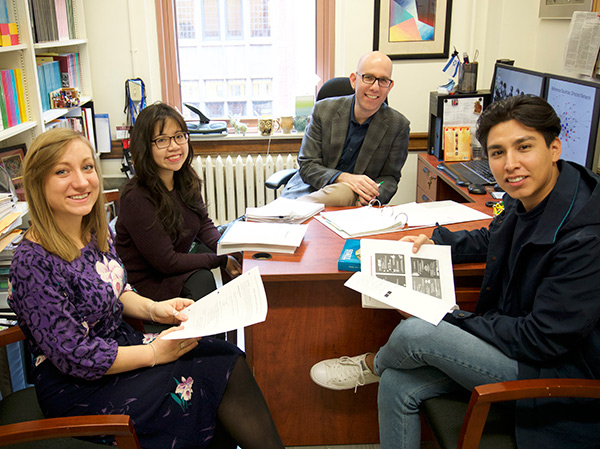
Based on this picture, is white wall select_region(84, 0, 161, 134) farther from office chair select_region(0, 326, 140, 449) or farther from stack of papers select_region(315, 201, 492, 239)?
office chair select_region(0, 326, 140, 449)

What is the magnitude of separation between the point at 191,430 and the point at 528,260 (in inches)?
38.8

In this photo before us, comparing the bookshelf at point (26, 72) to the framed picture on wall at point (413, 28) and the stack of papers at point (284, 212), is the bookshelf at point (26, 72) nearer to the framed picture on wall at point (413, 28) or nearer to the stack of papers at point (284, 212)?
the stack of papers at point (284, 212)

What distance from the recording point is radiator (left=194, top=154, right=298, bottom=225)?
151 inches

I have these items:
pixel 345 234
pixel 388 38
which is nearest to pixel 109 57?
pixel 388 38

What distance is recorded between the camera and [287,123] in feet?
12.8

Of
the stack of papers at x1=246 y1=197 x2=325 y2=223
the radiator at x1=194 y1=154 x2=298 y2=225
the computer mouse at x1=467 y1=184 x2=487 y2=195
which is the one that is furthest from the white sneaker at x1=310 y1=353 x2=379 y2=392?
the radiator at x1=194 y1=154 x2=298 y2=225

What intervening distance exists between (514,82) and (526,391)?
206 centimetres

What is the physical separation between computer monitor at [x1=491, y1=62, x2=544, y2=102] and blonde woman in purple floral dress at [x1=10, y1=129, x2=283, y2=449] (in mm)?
1941

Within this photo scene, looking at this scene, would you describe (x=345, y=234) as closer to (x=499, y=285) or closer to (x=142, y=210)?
(x=499, y=285)

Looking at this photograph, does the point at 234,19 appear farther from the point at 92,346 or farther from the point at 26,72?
the point at 92,346

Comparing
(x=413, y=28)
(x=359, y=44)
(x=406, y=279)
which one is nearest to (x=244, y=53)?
(x=359, y=44)

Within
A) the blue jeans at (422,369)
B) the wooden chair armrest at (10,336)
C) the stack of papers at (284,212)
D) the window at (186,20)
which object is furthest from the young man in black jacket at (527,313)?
the window at (186,20)

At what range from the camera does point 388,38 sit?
3664 millimetres

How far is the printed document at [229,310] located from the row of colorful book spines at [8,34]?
1592mm
